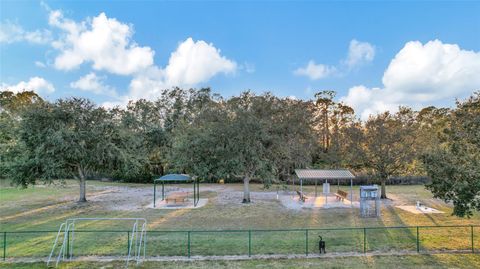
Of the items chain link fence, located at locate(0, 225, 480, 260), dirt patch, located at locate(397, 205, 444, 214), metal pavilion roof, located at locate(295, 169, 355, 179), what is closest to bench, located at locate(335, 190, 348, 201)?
metal pavilion roof, located at locate(295, 169, 355, 179)

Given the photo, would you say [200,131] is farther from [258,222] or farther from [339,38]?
[339,38]

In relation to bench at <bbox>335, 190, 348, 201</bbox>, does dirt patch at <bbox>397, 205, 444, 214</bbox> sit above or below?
below

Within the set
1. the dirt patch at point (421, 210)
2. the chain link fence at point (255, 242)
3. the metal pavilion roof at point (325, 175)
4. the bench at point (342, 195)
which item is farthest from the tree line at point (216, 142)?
the chain link fence at point (255, 242)

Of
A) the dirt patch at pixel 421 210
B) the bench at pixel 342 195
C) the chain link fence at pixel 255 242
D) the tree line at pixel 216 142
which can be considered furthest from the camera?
the bench at pixel 342 195

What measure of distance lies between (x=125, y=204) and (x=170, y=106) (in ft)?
92.4

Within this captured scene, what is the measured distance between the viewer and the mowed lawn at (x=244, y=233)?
12.7m

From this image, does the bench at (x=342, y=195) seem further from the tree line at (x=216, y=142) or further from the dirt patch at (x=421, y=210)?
the dirt patch at (x=421, y=210)

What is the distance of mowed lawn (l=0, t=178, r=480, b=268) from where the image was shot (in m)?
12.7

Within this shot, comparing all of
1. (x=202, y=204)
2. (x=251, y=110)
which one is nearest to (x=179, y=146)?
(x=202, y=204)

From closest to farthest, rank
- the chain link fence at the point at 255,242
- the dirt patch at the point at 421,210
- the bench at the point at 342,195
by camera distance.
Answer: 1. the chain link fence at the point at 255,242
2. the dirt patch at the point at 421,210
3. the bench at the point at 342,195

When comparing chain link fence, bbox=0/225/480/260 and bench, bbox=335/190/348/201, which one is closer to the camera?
chain link fence, bbox=0/225/480/260

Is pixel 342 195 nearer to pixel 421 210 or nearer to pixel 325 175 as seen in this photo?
pixel 325 175

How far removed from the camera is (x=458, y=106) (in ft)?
48.1

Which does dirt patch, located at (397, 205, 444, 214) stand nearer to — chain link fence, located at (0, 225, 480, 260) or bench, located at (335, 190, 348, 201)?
bench, located at (335, 190, 348, 201)
